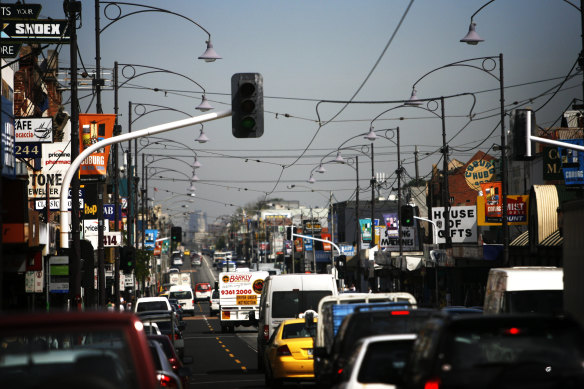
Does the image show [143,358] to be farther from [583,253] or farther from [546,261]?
[546,261]

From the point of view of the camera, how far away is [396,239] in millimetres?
71500

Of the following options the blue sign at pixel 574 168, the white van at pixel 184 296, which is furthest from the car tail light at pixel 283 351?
the white van at pixel 184 296

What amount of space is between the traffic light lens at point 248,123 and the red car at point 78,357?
10284 mm

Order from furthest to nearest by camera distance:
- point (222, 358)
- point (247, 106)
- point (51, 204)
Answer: point (51, 204) → point (222, 358) → point (247, 106)

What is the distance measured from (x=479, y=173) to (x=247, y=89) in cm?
4255

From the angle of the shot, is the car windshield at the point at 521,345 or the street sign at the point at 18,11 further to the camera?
the street sign at the point at 18,11

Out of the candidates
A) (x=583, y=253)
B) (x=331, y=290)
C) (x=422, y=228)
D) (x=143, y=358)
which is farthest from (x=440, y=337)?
(x=422, y=228)

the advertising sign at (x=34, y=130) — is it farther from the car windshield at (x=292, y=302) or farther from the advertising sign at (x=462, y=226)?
the advertising sign at (x=462, y=226)

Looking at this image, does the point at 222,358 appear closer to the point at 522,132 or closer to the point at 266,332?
the point at 266,332

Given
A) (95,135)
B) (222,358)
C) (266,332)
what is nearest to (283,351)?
(266,332)

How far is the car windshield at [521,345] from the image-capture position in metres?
8.43

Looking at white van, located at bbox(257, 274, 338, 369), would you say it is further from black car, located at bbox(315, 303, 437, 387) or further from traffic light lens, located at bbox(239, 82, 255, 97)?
black car, located at bbox(315, 303, 437, 387)

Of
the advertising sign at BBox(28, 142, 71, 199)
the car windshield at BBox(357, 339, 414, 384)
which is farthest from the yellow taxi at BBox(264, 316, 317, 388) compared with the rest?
the advertising sign at BBox(28, 142, 71, 199)

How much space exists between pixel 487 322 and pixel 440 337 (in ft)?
1.56
